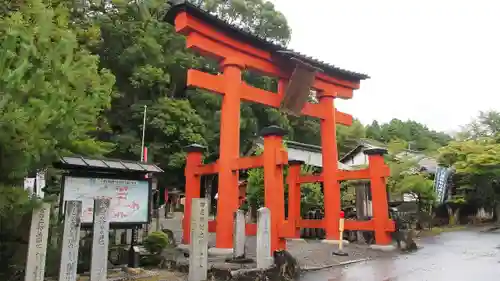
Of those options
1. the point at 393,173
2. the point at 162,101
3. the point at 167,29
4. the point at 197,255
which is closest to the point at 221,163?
the point at 197,255

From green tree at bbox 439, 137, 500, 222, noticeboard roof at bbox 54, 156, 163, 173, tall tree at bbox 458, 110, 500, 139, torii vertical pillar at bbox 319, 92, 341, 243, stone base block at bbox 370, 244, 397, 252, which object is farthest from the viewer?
tall tree at bbox 458, 110, 500, 139

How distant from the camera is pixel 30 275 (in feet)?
19.6

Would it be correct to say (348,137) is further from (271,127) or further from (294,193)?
(271,127)

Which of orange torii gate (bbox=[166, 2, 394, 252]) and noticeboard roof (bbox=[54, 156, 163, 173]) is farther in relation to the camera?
orange torii gate (bbox=[166, 2, 394, 252])

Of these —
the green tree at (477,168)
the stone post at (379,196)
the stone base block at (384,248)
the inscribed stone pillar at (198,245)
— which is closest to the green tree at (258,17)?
the green tree at (477,168)

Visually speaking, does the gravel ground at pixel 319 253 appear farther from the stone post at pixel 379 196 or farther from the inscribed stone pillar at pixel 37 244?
the inscribed stone pillar at pixel 37 244

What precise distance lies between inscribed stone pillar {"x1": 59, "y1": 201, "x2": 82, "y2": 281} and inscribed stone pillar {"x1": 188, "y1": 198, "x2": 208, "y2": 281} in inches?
86.7

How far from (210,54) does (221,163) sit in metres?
3.25

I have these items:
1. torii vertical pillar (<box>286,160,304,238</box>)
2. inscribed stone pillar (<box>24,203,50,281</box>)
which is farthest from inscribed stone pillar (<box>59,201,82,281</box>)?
torii vertical pillar (<box>286,160,304,238</box>)

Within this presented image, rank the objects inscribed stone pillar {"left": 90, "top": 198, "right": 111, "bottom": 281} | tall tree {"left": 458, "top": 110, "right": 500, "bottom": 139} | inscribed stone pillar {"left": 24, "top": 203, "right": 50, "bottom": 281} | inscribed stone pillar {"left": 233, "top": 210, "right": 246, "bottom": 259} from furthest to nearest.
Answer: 1. tall tree {"left": 458, "top": 110, "right": 500, "bottom": 139}
2. inscribed stone pillar {"left": 233, "top": 210, "right": 246, "bottom": 259}
3. inscribed stone pillar {"left": 90, "top": 198, "right": 111, "bottom": 281}
4. inscribed stone pillar {"left": 24, "top": 203, "right": 50, "bottom": 281}

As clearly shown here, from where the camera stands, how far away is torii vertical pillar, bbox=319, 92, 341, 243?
562 inches

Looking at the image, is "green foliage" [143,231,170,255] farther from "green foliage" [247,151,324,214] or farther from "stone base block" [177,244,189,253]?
"green foliage" [247,151,324,214]

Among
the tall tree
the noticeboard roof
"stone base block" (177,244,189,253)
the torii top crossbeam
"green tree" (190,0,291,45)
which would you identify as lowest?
"stone base block" (177,244,189,253)

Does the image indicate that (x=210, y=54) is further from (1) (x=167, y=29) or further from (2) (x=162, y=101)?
(1) (x=167, y=29)
